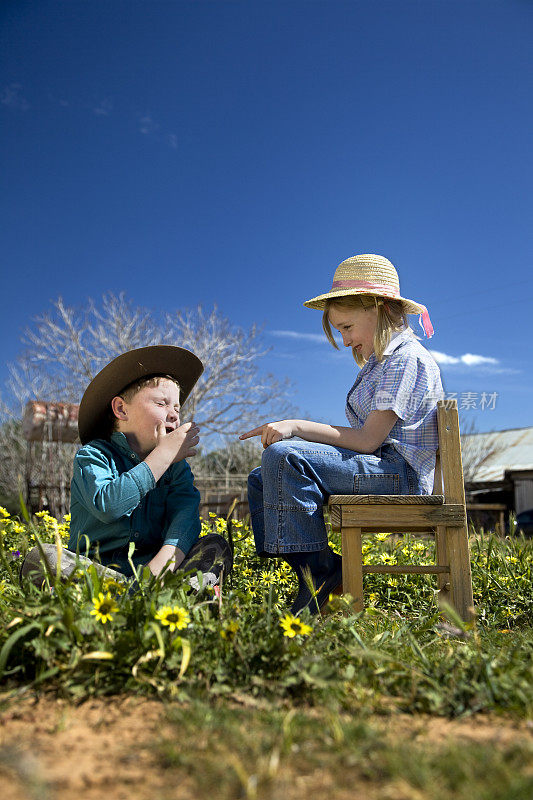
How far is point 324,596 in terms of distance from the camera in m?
2.76

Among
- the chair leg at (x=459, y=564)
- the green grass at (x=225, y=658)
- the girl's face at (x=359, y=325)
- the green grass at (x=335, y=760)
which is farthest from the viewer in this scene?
the girl's face at (x=359, y=325)

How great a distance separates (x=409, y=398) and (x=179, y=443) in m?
1.08

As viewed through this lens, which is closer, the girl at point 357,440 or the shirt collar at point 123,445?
the girl at point 357,440

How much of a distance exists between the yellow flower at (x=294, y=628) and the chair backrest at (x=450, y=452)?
122 centimetres

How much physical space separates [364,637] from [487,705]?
64 cm

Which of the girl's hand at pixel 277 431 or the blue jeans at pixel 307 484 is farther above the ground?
the girl's hand at pixel 277 431

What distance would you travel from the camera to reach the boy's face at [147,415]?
9.41ft

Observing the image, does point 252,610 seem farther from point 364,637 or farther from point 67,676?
point 67,676

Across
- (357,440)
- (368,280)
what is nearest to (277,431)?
(357,440)

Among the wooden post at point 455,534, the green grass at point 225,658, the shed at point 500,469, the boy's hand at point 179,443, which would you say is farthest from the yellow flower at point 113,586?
the shed at point 500,469

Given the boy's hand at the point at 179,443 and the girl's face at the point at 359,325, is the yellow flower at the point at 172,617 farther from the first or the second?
the girl's face at the point at 359,325

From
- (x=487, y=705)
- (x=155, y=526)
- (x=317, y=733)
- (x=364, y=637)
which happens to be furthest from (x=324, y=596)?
(x=317, y=733)

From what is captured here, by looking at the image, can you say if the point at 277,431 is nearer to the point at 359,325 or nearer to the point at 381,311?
the point at 359,325

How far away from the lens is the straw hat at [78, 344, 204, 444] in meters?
2.98
